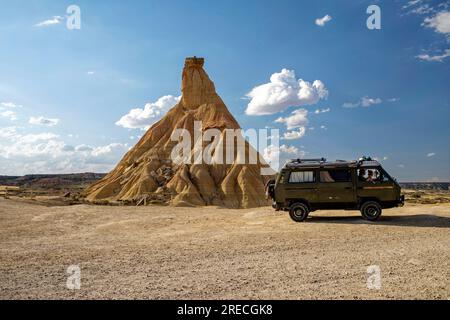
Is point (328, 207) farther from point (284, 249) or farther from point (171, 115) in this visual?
point (171, 115)

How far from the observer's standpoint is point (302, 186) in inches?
647

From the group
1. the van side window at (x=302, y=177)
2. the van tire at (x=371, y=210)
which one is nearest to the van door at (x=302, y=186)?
the van side window at (x=302, y=177)

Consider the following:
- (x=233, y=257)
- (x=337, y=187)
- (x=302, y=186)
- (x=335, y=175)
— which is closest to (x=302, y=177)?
(x=302, y=186)

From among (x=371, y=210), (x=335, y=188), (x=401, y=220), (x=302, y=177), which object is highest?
(x=302, y=177)

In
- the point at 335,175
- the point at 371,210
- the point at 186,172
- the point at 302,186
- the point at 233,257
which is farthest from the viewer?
the point at 186,172

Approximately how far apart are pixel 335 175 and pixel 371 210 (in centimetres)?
217

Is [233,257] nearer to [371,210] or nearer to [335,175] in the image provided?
[335,175]

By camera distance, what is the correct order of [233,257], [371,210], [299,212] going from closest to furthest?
[233,257]
[371,210]
[299,212]

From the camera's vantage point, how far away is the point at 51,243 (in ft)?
43.1

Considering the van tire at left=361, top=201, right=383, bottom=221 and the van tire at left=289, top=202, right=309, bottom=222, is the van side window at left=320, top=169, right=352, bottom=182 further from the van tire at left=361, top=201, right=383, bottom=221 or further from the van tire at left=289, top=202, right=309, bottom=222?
the van tire at left=289, top=202, right=309, bottom=222

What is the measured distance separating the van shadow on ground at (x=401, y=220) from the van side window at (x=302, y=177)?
1893 millimetres

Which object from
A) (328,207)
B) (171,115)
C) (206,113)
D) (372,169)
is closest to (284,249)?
(328,207)

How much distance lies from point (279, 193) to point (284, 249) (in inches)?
215

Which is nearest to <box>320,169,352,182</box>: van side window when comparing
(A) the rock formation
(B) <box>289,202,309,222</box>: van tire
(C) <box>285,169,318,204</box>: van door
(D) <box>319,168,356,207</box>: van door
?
(D) <box>319,168,356,207</box>: van door
